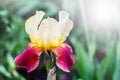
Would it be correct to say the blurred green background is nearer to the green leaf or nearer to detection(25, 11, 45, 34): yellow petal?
the green leaf

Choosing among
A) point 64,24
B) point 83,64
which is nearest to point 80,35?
point 83,64

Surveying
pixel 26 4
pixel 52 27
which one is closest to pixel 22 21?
pixel 26 4

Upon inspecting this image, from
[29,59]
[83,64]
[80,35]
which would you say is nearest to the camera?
[29,59]

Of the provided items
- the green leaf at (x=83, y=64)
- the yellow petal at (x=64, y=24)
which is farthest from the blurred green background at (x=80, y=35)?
the yellow petal at (x=64, y=24)

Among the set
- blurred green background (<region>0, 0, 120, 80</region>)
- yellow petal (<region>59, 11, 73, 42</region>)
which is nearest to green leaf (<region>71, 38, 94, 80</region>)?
blurred green background (<region>0, 0, 120, 80</region>)

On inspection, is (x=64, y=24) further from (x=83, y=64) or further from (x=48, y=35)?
(x=83, y=64)

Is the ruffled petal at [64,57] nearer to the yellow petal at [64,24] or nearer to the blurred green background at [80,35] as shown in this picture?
the yellow petal at [64,24]

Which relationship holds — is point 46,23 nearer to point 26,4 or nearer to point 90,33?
point 90,33
